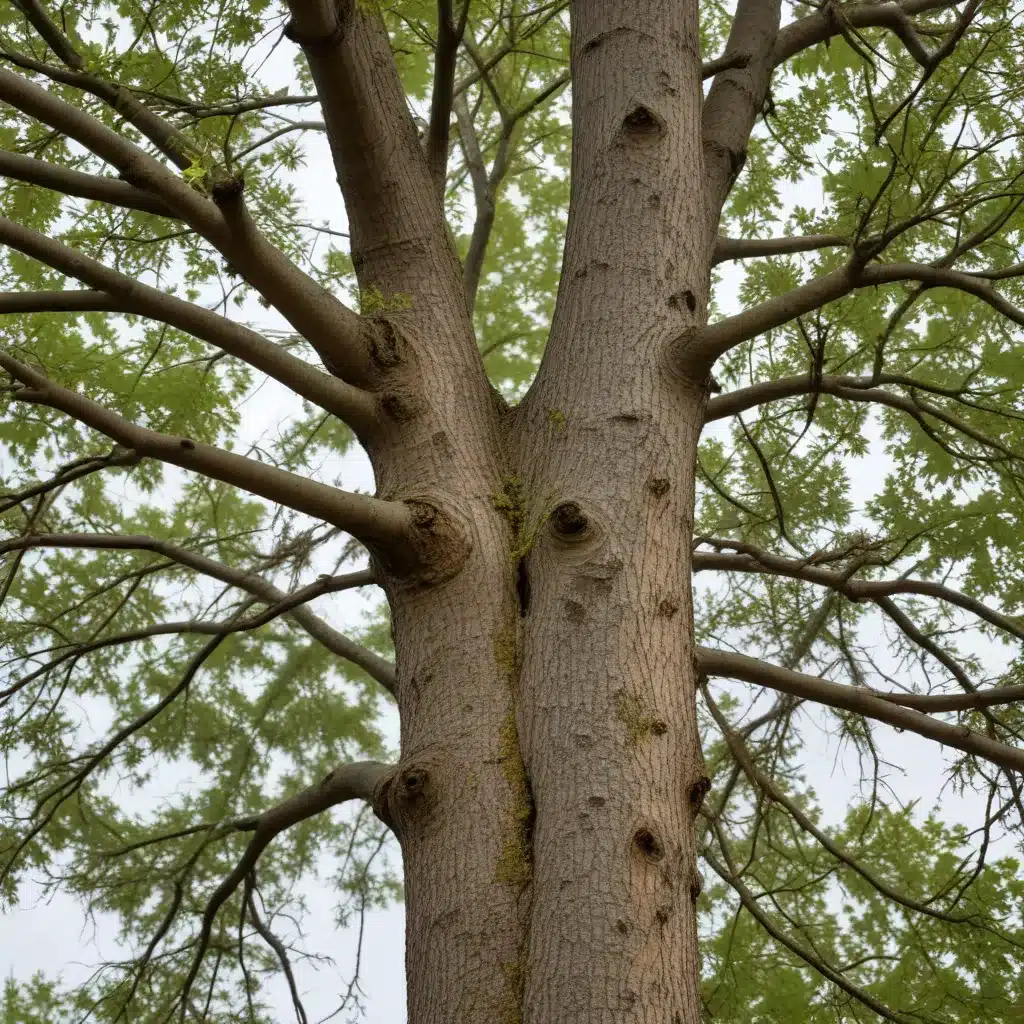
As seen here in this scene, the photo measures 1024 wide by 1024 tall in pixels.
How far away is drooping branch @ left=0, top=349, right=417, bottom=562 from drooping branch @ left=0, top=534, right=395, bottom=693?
0.89 meters

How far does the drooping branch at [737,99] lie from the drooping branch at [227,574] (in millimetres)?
1733

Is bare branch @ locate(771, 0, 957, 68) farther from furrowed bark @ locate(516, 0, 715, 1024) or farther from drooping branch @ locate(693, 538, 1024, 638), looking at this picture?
drooping branch @ locate(693, 538, 1024, 638)

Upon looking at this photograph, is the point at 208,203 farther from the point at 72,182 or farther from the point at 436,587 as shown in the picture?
the point at 436,587

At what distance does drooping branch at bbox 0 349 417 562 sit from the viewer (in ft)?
7.13

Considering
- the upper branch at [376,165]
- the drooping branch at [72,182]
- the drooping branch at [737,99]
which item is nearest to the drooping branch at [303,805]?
the upper branch at [376,165]

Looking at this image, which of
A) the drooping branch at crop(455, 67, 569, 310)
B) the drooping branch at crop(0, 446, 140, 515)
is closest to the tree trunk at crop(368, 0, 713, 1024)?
the drooping branch at crop(0, 446, 140, 515)

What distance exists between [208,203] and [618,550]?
116cm

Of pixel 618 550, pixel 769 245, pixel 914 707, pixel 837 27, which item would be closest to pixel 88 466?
pixel 618 550

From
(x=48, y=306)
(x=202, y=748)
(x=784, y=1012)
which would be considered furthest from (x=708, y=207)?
(x=202, y=748)

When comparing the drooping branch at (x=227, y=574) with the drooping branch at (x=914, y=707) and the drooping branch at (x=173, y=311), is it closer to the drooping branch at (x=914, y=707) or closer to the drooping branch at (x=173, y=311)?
the drooping branch at (x=173, y=311)

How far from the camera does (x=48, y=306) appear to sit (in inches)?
104

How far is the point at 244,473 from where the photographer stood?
232 centimetres

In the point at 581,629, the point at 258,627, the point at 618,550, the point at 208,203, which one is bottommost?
the point at 581,629

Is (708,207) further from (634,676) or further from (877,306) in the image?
(877,306)
